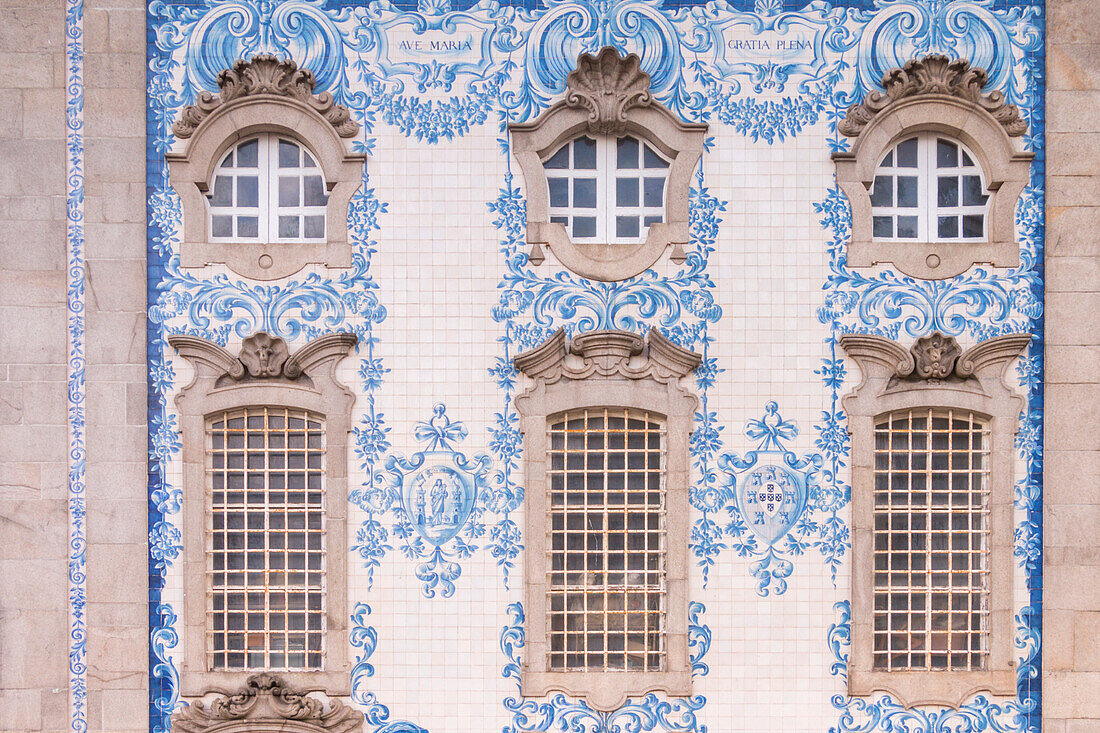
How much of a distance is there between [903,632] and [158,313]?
25.7ft

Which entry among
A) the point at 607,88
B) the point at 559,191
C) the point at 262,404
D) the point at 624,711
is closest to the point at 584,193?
the point at 559,191

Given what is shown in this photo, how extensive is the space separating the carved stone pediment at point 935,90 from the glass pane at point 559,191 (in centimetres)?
271

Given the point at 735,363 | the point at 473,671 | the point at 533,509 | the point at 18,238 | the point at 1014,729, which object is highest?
the point at 18,238

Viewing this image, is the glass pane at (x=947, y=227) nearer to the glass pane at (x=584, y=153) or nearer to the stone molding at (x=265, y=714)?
the glass pane at (x=584, y=153)

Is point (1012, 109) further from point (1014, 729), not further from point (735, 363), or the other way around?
point (1014, 729)

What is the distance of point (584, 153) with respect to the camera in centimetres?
910

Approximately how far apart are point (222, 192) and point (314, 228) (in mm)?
975

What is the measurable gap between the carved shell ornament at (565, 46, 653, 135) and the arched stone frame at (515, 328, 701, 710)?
210 centimetres

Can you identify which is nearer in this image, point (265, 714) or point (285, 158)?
point (265, 714)

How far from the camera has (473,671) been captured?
8.98m

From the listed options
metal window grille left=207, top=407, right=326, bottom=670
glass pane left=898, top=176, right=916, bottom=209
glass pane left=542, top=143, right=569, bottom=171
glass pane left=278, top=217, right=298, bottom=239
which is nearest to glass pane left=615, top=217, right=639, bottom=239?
glass pane left=542, top=143, right=569, bottom=171

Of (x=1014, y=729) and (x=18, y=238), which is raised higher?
(x=18, y=238)

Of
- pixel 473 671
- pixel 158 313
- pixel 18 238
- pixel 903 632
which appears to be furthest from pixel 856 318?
pixel 18 238

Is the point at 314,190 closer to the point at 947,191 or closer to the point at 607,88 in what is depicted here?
the point at 607,88
